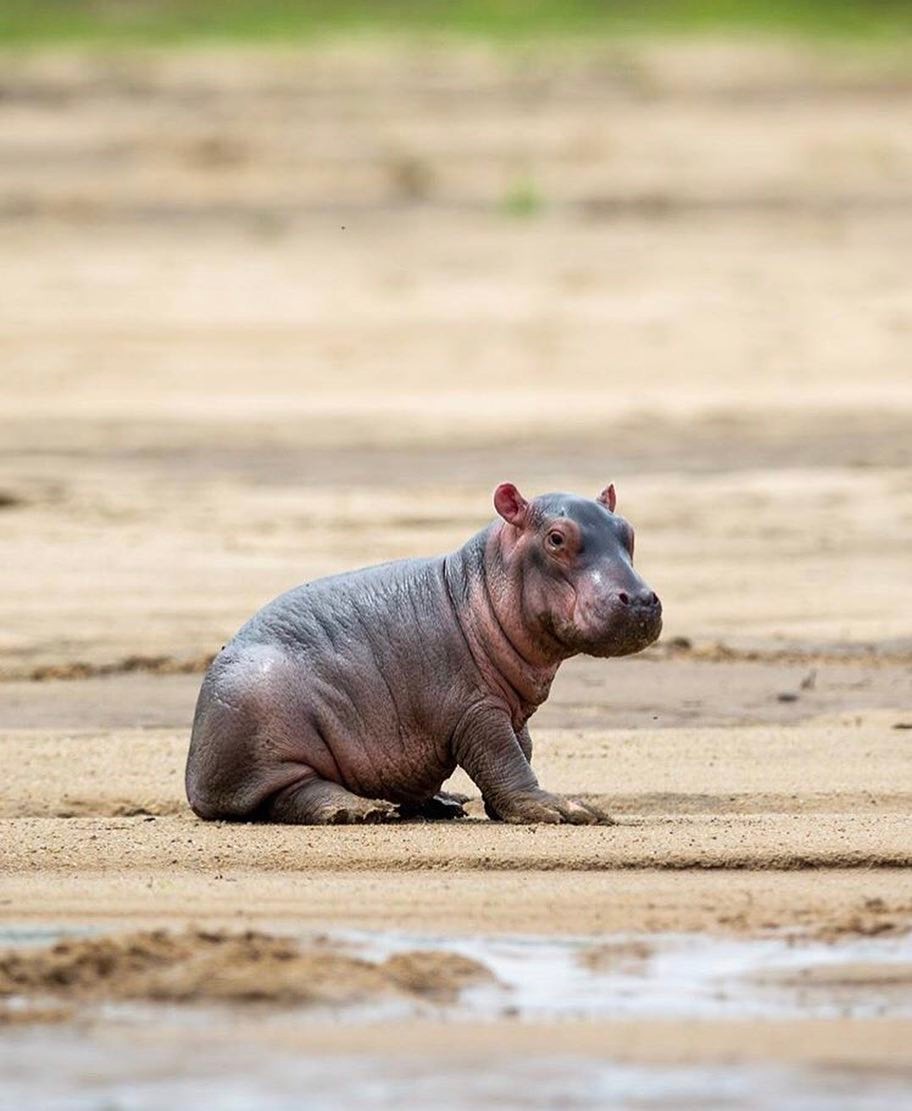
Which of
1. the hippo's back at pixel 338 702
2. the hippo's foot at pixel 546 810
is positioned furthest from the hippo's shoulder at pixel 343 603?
the hippo's foot at pixel 546 810

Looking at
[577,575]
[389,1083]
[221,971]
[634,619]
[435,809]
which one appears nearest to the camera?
[389,1083]

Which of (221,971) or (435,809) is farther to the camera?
(435,809)

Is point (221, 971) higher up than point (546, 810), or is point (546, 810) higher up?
point (546, 810)

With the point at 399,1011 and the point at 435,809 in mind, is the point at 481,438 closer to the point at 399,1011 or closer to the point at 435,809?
the point at 435,809

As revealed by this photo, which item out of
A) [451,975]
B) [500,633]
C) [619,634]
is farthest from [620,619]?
[451,975]

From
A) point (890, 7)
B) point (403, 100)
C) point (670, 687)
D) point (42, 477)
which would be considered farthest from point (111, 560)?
point (890, 7)

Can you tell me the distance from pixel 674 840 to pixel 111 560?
5.96 m

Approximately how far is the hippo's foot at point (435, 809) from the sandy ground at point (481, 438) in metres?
0.43

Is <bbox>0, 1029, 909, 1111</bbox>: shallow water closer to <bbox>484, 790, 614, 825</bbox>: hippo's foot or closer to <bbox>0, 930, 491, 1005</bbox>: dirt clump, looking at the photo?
<bbox>0, 930, 491, 1005</bbox>: dirt clump

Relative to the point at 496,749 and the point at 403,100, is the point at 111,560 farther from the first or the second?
the point at 403,100

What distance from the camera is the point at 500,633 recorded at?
8367 mm

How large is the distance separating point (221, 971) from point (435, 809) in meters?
2.20

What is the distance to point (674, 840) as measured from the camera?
7777 mm

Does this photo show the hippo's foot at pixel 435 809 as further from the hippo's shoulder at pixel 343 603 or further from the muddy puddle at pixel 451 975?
the muddy puddle at pixel 451 975
